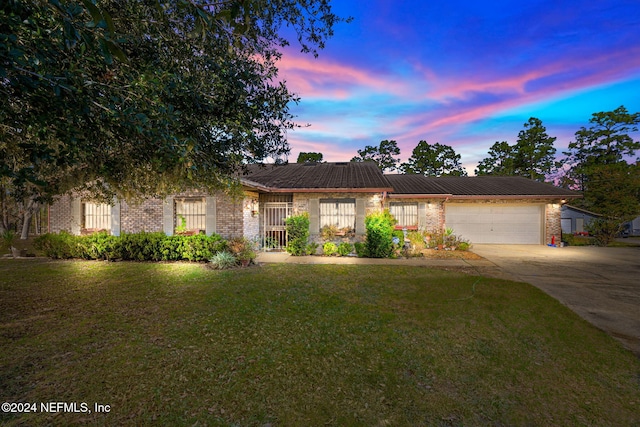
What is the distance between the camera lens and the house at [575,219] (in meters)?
20.9

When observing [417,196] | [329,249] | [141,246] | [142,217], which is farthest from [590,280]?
[142,217]

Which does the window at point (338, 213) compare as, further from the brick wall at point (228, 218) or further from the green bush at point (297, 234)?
the brick wall at point (228, 218)

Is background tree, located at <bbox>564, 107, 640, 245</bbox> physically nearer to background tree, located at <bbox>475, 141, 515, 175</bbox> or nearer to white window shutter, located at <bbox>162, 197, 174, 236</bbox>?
background tree, located at <bbox>475, 141, 515, 175</bbox>

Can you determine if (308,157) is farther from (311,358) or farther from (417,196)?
(311,358)

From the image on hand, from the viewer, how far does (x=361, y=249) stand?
11664 mm

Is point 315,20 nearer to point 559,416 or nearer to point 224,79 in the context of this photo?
point 224,79

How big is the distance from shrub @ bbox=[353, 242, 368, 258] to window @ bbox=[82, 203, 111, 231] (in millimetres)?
11071

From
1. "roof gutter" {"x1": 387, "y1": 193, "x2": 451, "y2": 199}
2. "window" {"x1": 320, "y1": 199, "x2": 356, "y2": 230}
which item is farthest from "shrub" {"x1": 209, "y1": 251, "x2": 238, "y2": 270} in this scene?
"roof gutter" {"x1": 387, "y1": 193, "x2": 451, "y2": 199}

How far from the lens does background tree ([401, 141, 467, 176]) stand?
34938 mm

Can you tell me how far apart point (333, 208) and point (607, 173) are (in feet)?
63.9

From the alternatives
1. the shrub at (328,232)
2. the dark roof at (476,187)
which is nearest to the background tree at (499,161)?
the dark roof at (476,187)

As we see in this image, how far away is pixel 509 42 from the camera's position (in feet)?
34.8

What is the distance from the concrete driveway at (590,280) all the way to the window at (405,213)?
365cm

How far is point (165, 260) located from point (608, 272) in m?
15.5
